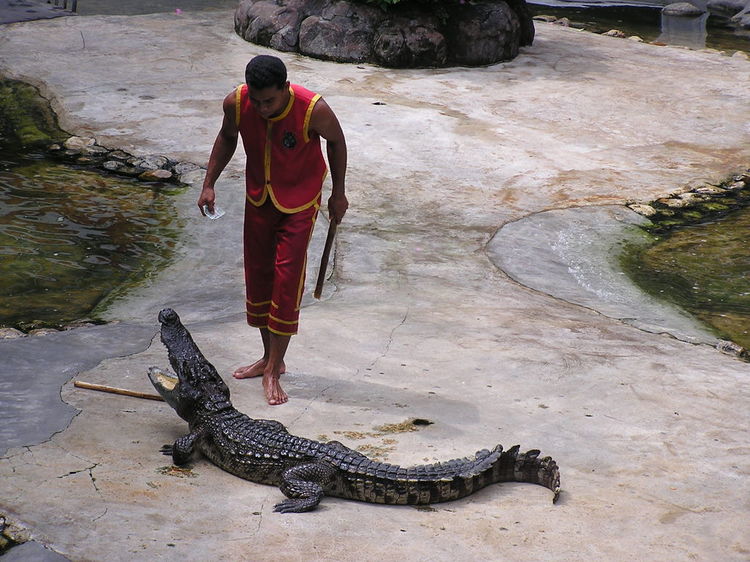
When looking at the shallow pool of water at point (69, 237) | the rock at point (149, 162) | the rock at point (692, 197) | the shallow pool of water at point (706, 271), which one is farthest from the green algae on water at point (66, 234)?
the rock at point (692, 197)

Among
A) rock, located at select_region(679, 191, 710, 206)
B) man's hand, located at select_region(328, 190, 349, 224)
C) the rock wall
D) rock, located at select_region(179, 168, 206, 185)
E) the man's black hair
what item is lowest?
rock, located at select_region(179, 168, 206, 185)

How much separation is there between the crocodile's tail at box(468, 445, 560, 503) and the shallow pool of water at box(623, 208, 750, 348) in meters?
2.69

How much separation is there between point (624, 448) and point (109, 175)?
5.42 metres

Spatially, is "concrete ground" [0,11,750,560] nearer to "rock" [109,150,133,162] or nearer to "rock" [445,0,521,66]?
"rock" [109,150,133,162]

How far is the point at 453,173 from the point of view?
8.02 metres

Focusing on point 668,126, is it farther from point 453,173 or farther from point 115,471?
point 115,471

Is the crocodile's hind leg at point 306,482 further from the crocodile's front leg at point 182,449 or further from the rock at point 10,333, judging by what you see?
the rock at point 10,333

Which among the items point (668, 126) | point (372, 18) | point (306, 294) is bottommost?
point (306, 294)

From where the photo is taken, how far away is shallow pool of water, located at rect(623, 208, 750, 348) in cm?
599

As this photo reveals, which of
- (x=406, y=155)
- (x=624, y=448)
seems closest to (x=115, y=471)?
(x=624, y=448)

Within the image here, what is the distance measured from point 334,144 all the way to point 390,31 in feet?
25.3

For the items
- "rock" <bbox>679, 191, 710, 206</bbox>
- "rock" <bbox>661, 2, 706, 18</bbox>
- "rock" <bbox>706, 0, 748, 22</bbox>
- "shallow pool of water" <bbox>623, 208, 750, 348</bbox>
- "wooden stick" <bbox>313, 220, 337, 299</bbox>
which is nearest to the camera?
"wooden stick" <bbox>313, 220, 337, 299</bbox>

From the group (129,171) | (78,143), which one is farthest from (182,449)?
(78,143)

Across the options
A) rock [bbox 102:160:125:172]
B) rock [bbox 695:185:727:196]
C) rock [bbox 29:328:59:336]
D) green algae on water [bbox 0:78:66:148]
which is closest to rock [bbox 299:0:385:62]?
green algae on water [bbox 0:78:66:148]
